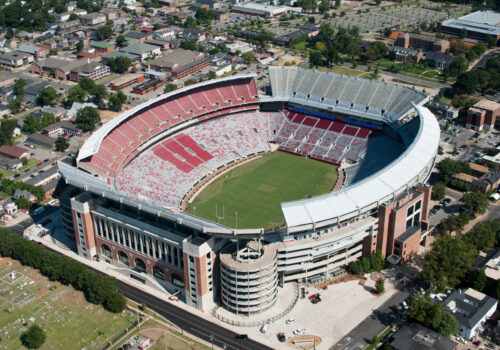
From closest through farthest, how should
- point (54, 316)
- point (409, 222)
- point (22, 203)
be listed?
point (54, 316) → point (409, 222) → point (22, 203)

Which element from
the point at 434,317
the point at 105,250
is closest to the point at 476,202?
the point at 434,317

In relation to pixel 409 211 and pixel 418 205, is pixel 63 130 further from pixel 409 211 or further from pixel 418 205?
pixel 418 205

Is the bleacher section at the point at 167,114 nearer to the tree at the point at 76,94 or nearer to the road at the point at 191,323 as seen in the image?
the road at the point at 191,323

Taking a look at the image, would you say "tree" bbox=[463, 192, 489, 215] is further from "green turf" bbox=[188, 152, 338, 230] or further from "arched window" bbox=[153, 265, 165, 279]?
"arched window" bbox=[153, 265, 165, 279]

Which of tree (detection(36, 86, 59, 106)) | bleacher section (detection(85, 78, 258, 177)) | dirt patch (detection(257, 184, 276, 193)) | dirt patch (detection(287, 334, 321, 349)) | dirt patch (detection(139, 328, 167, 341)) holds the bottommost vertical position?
dirt patch (detection(139, 328, 167, 341))

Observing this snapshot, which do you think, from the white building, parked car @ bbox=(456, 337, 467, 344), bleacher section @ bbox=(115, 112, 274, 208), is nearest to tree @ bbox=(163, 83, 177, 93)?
bleacher section @ bbox=(115, 112, 274, 208)

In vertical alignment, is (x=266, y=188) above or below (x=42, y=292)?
above
